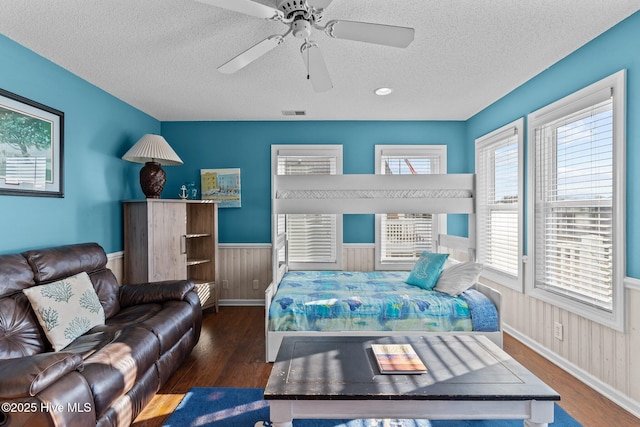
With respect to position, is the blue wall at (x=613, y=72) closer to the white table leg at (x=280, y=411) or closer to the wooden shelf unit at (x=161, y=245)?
the white table leg at (x=280, y=411)

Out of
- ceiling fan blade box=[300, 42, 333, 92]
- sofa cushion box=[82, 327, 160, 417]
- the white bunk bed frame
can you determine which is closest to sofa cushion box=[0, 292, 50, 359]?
sofa cushion box=[82, 327, 160, 417]

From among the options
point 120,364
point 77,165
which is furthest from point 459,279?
point 77,165

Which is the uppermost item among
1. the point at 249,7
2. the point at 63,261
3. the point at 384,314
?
the point at 249,7

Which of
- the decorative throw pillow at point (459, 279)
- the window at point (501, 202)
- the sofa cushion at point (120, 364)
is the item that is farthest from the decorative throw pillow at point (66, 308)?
the window at point (501, 202)

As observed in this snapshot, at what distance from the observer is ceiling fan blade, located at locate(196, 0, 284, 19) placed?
4.87 feet

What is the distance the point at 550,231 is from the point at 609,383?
3.87 feet

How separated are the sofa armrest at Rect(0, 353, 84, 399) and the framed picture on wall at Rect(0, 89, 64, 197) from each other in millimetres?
1445

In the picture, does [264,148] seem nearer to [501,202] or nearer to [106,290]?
[106,290]

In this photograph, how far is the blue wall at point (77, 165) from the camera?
2336 millimetres

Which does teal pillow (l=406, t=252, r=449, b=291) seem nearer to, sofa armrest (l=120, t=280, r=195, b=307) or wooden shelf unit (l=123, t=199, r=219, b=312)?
sofa armrest (l=120, t=280, r=195, b=307)

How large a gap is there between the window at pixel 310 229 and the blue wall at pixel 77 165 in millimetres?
1829

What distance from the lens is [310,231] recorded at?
14.4 ft

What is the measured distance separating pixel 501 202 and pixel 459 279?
1.17 meters

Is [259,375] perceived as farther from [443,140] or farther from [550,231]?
[443,140]
